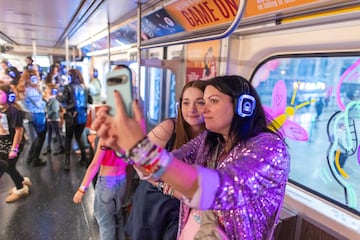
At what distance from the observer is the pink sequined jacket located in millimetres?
611

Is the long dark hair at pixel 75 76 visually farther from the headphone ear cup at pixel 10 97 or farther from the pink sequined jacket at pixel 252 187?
the pink sequined jacket at pixel 252 187

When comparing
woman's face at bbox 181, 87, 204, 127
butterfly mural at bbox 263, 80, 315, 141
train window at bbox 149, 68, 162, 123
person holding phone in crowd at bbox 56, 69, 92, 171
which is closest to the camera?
woman's face at bbox 181, 87, 204, 127

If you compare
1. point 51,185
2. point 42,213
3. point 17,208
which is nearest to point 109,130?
point 42,213

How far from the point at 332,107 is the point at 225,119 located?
3.84ft

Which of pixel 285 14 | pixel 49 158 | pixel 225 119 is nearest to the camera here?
pixel 225 119

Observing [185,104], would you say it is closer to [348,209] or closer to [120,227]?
[348,209]

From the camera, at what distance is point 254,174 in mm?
660

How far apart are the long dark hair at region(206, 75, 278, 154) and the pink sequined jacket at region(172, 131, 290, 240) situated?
0.04 metres

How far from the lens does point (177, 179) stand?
54 centimetres

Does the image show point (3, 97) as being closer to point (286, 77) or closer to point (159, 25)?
point (159, 25)

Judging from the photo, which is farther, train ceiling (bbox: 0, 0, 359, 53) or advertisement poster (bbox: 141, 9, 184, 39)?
advertisement poster (bbox: 141, 9, 184, 39)

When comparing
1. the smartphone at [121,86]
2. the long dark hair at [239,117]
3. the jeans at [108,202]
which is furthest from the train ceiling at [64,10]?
the smartphone at [121,86]

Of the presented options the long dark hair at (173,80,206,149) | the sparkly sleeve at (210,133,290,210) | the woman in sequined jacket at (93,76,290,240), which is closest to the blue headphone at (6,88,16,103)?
the long dark hair at (173,80,206,149)

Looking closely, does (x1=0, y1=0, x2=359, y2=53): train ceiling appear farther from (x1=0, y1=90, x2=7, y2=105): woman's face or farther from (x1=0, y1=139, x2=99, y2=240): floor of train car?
(x1=0, y1=139, x2=99, y2=240): floor of train car
